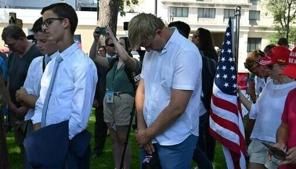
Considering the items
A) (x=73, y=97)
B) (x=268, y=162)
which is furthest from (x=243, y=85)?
(x=73, y=97)

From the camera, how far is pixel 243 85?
27.3 ft

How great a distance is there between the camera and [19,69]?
255 inches

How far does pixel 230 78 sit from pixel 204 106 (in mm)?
780

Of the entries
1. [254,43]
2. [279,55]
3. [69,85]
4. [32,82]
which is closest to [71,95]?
[69,85]

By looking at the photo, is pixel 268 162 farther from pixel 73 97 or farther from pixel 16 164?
pixel 16 164

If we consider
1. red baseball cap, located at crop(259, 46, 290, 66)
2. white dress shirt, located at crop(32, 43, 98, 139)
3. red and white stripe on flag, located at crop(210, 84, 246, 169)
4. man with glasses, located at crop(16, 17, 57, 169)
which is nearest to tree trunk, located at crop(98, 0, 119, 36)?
red and white stripe on flag, located at crop(210, 84, 246, 169)

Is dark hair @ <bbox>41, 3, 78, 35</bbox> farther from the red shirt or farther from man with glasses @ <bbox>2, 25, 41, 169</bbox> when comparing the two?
man with glasses @ <bbox>2, 25, 41, 169</bbox>

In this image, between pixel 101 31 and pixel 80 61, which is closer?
pixel 80 61

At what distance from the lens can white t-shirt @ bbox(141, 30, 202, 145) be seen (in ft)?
13.4

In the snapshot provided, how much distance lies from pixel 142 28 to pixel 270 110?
173cm

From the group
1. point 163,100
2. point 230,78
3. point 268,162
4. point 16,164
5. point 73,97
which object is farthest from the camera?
point 16,164

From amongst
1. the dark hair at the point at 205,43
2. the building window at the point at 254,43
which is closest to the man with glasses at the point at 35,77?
the dark hair at the point at 205,43

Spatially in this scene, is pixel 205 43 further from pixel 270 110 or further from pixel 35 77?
pixel 35 77

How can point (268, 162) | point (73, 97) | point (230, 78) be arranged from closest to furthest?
point (73, 97), point (268, 162), point (230, 78)
